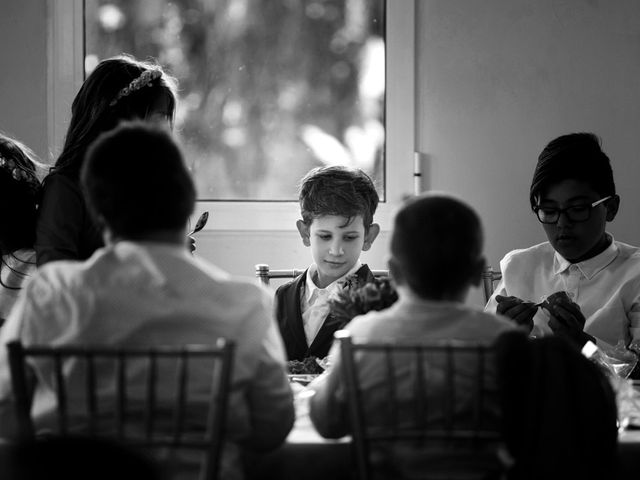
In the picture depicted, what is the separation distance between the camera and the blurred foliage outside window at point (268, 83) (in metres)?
3.64

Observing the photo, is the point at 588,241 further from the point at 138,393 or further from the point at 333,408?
the point at 138,393

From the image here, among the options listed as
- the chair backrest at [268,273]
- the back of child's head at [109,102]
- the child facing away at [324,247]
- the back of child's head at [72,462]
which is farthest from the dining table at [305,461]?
the chair backrest at [268,273]

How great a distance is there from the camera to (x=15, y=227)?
2.32 m

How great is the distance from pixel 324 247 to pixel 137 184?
138 centimetres

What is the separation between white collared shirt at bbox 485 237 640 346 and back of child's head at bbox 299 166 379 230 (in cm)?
49

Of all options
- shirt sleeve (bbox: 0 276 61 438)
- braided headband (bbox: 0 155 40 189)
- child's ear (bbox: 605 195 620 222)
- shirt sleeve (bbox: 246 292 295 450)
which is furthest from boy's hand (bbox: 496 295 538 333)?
braided headband (bbox: 0 155 40 189)

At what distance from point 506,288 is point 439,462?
1.45m

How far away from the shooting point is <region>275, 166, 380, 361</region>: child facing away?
8.61ft

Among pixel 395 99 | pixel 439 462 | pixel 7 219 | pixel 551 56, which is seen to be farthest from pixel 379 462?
pixel 551 56

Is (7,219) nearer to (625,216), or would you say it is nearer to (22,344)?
(22,344)

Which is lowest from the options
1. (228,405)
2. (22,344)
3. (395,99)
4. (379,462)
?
(379,462)

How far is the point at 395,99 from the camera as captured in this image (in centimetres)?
366

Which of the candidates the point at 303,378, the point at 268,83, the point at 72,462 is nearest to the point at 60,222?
the point at 303,378

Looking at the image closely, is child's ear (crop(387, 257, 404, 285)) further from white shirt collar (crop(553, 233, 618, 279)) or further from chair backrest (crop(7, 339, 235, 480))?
white shirt collar (crop(553, 233, 618, 279))
